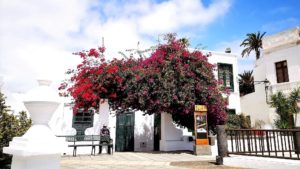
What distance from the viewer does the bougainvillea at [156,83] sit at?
11.5 meters

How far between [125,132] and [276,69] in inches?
548

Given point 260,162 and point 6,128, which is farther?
point 260,162

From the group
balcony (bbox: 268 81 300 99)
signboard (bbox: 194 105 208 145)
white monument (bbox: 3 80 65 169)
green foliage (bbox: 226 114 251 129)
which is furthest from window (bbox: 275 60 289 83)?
white monument (bbox: 3 80 65 169)

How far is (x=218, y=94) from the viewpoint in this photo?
12312 millimetres

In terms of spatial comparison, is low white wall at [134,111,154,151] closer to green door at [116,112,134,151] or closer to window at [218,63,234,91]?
green door at [116,112,134,151]

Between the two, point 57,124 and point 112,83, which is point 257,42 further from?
point 57,124

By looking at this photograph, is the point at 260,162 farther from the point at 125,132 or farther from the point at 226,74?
the point at 226,74

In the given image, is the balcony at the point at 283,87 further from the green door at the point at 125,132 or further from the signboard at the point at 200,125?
the green door at the point at 125,132

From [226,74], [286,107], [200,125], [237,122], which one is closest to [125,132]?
[200,125]

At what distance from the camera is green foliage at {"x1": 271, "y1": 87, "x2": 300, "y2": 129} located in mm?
17369

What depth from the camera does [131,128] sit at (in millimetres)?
14898

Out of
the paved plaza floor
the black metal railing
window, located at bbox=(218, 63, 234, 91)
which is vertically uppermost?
window, located at bbox=(218, 63, 234, 91)

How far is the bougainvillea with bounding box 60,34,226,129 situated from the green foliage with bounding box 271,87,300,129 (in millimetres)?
7379

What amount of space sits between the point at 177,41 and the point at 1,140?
946cm
